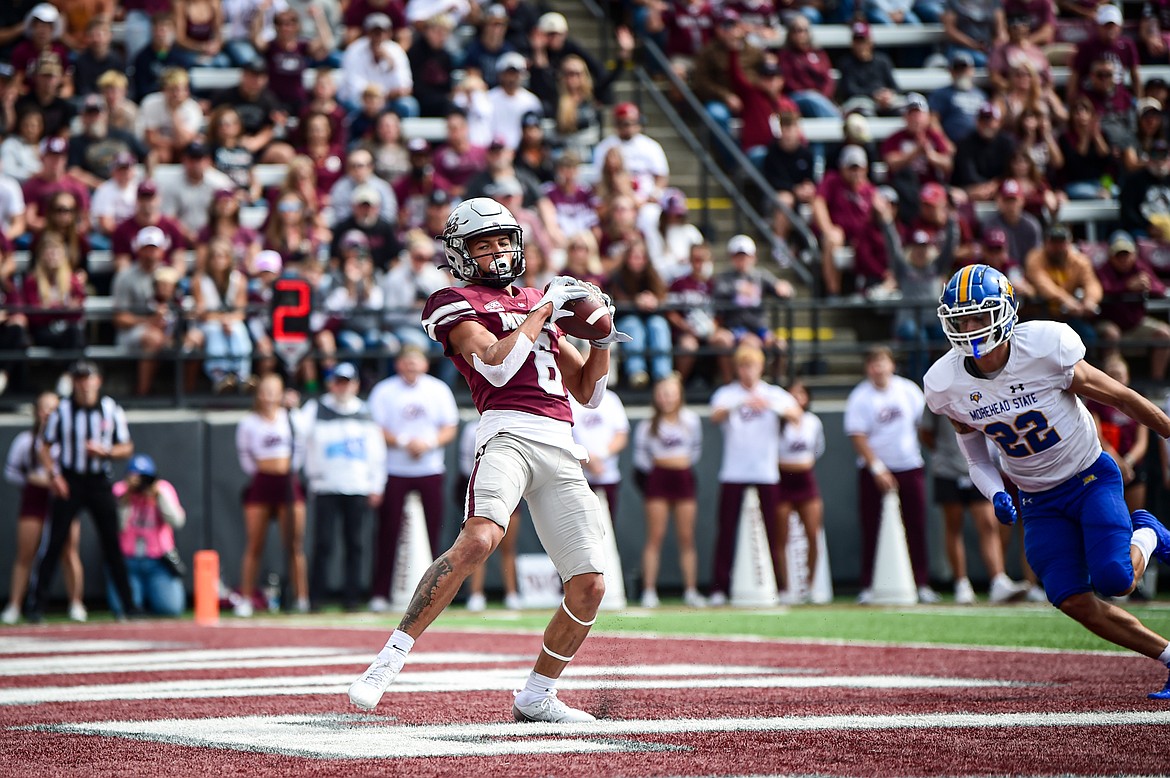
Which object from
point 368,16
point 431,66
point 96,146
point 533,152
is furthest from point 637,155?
point 96,146

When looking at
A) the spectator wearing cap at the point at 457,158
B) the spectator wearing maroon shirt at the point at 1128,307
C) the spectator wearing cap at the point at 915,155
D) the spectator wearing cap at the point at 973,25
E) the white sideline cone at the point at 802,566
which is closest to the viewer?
the white sideline cone at the point at 802,566

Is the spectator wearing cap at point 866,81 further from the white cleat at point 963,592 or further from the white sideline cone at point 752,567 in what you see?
the white cleat at point 963,592

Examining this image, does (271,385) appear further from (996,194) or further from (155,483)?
(996,194)

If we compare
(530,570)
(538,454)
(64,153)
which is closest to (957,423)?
(538,454)

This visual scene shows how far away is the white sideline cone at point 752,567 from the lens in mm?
14891

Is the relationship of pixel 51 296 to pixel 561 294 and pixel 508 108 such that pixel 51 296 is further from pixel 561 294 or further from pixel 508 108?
pixel 561 294

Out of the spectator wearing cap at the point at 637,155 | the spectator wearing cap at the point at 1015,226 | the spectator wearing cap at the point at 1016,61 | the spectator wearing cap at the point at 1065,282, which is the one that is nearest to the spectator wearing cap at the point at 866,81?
the spectator wearing cap at the point at 1016,61

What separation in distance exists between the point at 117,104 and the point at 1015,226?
933cm

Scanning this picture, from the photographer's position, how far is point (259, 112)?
17.8m

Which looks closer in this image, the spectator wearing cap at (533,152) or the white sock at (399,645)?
the white sock at (399,645)

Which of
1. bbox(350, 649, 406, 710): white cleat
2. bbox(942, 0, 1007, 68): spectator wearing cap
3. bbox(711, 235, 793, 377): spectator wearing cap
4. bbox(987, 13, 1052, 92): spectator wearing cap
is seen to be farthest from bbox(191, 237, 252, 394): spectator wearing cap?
bbox(942, 0, 1007, 68): spectator wearing cap

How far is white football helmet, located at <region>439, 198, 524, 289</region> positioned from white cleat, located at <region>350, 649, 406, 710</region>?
1.57 m

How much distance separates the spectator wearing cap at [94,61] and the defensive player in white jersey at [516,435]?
39.4 feet

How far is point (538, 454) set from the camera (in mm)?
6500
